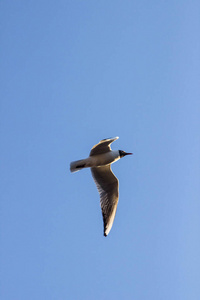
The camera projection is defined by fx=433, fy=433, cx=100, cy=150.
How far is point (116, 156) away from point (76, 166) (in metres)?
1.00

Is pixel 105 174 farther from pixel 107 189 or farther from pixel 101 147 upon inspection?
pixel 101 147

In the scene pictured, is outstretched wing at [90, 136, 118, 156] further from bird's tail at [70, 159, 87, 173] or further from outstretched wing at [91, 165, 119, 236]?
outstretched wing at [91, 165, 119, 236]

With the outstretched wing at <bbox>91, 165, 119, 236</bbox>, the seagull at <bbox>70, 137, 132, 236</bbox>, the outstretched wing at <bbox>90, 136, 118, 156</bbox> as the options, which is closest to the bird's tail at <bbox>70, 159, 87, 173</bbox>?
the seagull at <bbox>70, 137, 132, 236</bbox>

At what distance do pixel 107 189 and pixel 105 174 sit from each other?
1.16ft

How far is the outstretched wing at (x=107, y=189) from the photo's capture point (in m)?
9.88

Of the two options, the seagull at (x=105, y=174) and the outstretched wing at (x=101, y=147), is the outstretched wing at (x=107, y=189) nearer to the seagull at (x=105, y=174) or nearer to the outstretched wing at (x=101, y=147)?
the seagull at (x=105, y=174)

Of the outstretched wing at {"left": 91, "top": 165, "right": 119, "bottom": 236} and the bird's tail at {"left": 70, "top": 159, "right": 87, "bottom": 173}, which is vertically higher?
the bird's tail at {"left": 70, "top": 159, "right": 87, "bottom": 173}

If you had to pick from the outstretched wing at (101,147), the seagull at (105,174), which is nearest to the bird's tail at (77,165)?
the seagull at (105,174)

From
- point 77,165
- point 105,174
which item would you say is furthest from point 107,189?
point 77,165

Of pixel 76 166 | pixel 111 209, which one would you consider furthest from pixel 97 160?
pixel 111 209

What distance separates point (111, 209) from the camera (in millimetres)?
9922

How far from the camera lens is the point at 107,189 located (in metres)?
10.0

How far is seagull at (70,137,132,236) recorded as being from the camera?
933 cm

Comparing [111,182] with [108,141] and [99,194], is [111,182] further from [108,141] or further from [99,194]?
[108,141]
